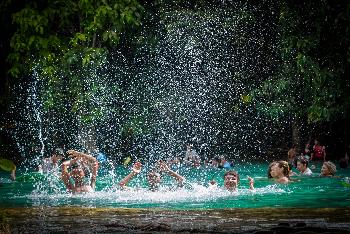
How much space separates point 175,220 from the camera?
9320 millimetres

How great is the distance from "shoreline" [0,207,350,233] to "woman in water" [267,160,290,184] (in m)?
5.29

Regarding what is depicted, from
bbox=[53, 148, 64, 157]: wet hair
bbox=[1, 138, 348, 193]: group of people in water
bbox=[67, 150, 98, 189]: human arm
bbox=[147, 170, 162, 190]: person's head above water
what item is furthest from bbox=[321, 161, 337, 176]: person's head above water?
bbox=[53, 148, 64, 157]: wet hair

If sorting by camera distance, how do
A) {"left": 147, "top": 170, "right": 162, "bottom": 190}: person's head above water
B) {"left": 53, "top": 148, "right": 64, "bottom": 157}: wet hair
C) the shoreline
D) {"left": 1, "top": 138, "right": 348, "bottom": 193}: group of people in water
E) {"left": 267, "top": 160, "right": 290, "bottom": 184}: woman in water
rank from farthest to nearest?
{"left": 53, "top": 148, "right": 64, "bottom": 157}: wet hair < {"left": 267, "top": 160, "right": 290, "bottom": 184}: woman in water < {"left": 147, "top": 170, "right": 162, "bottom": 190}: person's head above water < {"left": 1, "top": 138, "right": 348, "bottom": 193}: group of people in water < the shoreline

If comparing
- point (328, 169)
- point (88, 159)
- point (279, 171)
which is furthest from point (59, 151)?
point (88, 159)

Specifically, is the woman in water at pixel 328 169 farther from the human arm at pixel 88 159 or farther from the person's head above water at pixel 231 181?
the human arm at pixel 88 159

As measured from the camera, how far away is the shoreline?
318 inches

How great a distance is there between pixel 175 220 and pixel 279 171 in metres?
6.93

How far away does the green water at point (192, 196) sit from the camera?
41.9ft

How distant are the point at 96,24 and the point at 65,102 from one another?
12.2 ft

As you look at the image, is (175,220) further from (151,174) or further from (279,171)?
(279,171)

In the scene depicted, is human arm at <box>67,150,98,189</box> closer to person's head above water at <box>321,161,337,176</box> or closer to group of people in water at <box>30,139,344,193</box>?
group of people in water at <box>30,139,344,193</box>

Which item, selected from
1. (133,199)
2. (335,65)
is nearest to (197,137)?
(335,65)

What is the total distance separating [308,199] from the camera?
13.5m

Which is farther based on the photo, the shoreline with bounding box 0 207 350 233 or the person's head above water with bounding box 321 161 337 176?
the person's head above water with bounding box 321 161 337 176
